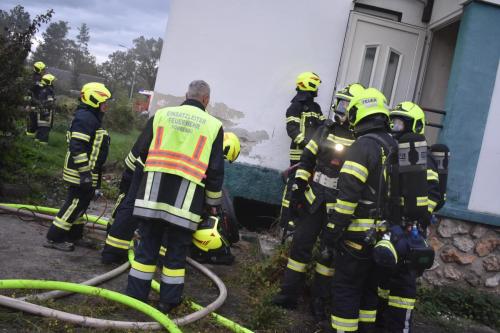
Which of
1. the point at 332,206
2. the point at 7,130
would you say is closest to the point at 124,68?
the point at 7,130

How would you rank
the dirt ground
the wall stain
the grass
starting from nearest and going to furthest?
the dirt ground → the wall stain → the grass

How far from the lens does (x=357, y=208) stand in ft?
13.7

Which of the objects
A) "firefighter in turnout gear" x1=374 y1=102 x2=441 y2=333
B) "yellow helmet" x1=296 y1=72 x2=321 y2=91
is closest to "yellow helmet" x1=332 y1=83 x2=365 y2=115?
"firefighter in turnout gear" x1=374 y1=102 x2=441 y2=333

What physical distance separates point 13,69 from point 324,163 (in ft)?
16.7

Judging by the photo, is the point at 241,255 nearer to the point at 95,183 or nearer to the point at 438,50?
the point at 95,183

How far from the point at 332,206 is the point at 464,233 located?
7.71 ft

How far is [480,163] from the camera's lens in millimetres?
5859

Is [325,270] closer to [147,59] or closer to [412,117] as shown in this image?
[412,117]

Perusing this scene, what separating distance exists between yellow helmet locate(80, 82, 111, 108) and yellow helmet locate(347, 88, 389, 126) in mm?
2978

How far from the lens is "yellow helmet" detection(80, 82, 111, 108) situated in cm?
555

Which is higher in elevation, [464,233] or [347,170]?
[347,170]

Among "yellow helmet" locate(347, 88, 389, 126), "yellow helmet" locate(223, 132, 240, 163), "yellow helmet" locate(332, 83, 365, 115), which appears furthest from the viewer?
"yellow helmet" locate(223, 132, 240, 163)

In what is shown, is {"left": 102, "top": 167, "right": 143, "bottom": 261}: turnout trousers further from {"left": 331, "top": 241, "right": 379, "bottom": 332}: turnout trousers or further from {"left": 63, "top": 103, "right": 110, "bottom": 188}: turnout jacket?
{"left": 331, "top": 241, "right": 379, "bottom": 332}: turnout trousers

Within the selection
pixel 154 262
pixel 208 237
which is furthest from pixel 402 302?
pixel 154 262
